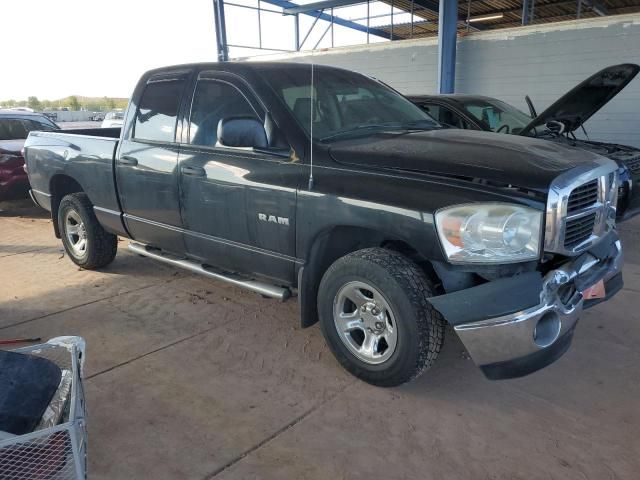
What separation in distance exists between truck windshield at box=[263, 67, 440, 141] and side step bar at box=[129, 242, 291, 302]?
3.46ft

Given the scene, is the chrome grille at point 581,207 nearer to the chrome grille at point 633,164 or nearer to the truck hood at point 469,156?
the truck hood at point 469,156

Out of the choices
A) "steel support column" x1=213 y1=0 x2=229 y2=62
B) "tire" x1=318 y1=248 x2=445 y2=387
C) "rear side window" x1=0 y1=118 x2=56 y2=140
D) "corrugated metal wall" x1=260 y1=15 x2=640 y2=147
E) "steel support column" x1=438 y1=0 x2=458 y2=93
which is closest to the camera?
"tire" x1=318 y1=248 x2=445 y2=387

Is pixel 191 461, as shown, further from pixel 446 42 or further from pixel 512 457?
pixel 446 42

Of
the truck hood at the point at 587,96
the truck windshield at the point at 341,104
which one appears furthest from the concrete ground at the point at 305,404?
the truck hood at the point at 587,96

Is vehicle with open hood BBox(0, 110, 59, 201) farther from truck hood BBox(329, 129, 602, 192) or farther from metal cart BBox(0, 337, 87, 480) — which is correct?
metal cart BBox(0, 337, 87, 480)

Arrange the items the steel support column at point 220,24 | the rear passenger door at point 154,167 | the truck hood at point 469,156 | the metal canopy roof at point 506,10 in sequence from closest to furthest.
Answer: the truck hood at point 469,156, the rear passenger door at point 154,167, the steel support column at point 220,24, the metal canopy roof at point 506,10

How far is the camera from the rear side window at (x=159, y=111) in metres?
4.16

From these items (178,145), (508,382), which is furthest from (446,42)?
(508,382)

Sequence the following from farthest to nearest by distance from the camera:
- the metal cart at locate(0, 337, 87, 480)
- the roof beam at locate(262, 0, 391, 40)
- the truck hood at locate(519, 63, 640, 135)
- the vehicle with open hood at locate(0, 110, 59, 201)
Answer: the roof beam at locate(262, 0, 391, 40) < the vehicle with open hood at locate(0, 110, 59, 201) < the truck hood at locate(519, 63, 640, 135) < the metal cart at locate(0, 337, 87, 480)

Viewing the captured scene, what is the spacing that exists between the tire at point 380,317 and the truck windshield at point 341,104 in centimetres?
93

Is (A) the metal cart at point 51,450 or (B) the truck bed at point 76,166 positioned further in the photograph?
(B) the truck bed at point 76,166

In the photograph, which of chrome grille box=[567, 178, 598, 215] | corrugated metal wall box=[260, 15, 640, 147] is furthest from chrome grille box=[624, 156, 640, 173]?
corrugated metal wall box=[260, 15, 640, 147]

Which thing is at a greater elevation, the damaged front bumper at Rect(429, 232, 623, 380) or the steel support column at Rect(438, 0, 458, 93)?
the steel support column at Rect(438, 0, 458, 93)

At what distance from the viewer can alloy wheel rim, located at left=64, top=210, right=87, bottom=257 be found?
5363mm
